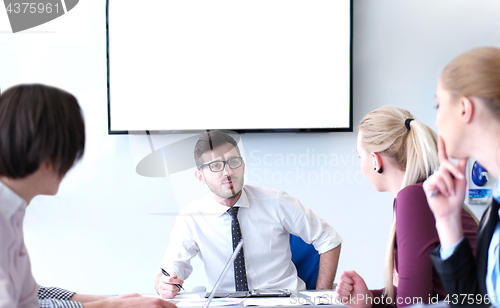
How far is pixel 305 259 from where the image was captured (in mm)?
1979

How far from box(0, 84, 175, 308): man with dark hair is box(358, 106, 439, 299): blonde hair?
1001 mm

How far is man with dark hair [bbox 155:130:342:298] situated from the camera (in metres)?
1.90

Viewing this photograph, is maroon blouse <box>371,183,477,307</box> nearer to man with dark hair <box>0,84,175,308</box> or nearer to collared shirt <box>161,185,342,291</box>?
collared shirt <box>161,185,342,291</box>

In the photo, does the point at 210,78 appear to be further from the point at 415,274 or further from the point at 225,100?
the point at 415,274

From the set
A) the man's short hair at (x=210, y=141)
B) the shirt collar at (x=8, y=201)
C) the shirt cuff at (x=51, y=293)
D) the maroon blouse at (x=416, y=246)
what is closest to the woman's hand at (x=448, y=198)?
the maroon blouse at (x=416, y=246)

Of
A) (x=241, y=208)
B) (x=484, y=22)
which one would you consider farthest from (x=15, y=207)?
(x=484, y=22)

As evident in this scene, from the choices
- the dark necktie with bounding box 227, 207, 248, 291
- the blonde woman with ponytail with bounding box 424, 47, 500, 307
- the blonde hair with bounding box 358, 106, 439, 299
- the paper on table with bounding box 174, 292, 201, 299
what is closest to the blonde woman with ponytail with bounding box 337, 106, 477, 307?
the blonde hair with bounding box 358, 106, 439, 299

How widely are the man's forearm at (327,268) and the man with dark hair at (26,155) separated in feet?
4.32

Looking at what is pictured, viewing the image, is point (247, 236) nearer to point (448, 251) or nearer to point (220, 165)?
point (220, 165)

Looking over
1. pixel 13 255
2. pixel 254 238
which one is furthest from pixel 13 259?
pixel 254 238

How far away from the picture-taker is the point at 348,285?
4.23 ft

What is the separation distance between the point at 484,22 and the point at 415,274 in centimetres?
217

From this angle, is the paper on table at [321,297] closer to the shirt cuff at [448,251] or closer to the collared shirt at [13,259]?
the shirt cuff at [448,251]

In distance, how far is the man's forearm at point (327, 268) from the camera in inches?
73.9
